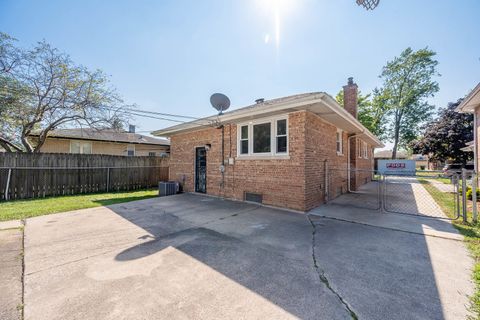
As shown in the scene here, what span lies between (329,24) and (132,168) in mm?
12297

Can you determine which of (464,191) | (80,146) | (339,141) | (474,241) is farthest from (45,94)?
(464,191)

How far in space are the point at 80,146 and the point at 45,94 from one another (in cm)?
577

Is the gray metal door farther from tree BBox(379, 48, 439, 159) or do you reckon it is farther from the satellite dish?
tree BBox(379, 48, 439, 159)

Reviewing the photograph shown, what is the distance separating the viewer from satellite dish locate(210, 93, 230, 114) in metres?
8.95

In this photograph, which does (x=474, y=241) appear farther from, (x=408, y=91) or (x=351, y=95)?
(x=408, y=91)

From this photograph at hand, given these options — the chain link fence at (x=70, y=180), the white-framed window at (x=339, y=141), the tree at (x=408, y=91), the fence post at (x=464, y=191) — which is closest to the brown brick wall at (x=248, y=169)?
the chain link fence at (x=70, y=180)

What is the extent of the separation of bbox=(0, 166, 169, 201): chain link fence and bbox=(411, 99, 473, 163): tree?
2592 cm

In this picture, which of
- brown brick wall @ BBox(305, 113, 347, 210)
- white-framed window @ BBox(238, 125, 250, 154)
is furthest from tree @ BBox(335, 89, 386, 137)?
white-framed window @ BBox(238, 125, 250, 154)

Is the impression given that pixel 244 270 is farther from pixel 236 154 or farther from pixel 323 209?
pixel 236 154

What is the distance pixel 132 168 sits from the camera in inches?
482

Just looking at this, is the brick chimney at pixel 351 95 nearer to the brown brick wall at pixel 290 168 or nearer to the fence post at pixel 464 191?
the brown brick wall at pixel 290 168

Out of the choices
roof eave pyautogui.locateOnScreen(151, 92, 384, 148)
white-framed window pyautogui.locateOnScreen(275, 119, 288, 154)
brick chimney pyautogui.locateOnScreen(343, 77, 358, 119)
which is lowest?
white-framed window pyautogui.locateOnScreen(275, 119, 288, 154)

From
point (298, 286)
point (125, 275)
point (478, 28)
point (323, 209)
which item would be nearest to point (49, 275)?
point (125, 275)

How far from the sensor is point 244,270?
2.75 metres
